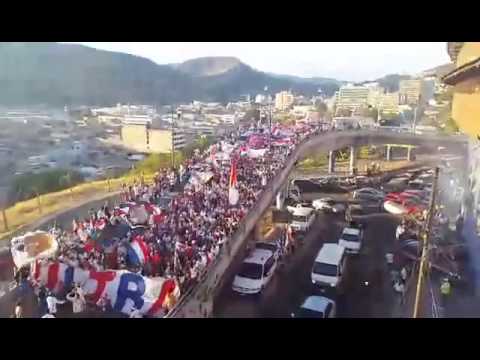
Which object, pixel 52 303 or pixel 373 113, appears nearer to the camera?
pixel 52 303

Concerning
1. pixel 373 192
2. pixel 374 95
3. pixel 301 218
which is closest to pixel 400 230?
pixel 373 192

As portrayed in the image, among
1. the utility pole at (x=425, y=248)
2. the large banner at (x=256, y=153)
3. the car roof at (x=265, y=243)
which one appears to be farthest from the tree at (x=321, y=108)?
the car roof at (x=265, y=243)

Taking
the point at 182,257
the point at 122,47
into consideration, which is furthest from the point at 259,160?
the point at 122,47

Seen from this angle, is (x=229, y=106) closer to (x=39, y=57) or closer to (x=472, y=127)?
(x=39, y=57)

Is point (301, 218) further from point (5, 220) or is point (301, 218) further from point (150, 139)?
point (5, 220)

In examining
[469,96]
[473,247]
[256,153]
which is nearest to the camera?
[473,247]
